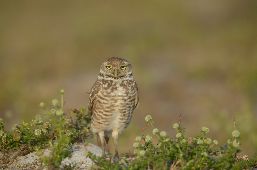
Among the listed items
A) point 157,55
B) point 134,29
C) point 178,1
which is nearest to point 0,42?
point 134,29

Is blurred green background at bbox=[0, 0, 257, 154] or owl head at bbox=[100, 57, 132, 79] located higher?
blurred green background at bbox=[0, 0, 257, 154]

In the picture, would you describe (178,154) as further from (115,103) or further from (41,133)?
(115,103)

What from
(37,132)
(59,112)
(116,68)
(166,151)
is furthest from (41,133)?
(166,151)

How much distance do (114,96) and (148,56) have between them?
9.95 meters

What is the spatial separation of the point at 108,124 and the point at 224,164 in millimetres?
1915

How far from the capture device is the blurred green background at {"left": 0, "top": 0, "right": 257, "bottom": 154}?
12438 mm

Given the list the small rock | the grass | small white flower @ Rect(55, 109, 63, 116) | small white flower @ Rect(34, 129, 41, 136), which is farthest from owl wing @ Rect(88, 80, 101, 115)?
small white flower @ Rect(55, 109, 63, 116)

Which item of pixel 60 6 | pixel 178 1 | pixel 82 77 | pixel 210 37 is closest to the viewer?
pixel 82 77

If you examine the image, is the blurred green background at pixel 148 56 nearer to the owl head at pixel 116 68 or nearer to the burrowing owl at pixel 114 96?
the burrowing owl at pixel 114 96

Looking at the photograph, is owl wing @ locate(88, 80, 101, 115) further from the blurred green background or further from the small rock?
the small rock

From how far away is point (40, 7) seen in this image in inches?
1126

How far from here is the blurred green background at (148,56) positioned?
12438mm

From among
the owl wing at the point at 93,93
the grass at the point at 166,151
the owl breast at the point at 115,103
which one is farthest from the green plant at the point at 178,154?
the owl wing at the point at 93,93

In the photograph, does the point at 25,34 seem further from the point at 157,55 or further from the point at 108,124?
the point at 108,124
